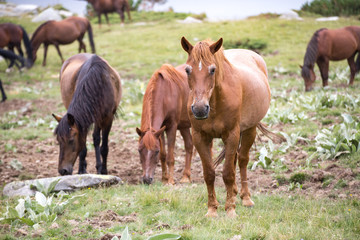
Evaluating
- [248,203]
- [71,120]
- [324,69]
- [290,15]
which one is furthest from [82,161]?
[290,15]

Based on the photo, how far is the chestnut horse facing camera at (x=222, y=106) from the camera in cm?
349

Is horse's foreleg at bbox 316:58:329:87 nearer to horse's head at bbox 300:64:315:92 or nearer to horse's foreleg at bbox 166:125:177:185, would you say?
horse's head at bbox 300:64:315:92

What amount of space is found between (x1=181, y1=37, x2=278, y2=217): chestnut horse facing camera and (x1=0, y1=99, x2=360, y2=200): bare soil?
0.95 meters

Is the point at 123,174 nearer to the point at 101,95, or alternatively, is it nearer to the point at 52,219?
the point at 101,95

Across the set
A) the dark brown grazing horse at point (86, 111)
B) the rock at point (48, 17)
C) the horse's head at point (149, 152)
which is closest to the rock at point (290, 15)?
the rock at point (48, 17)

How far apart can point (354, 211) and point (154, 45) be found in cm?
Answer: 1701

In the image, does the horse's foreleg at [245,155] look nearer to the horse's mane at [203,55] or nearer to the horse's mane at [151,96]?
the horse's mane at [203,55]

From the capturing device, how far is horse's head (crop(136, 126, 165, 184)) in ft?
17.1

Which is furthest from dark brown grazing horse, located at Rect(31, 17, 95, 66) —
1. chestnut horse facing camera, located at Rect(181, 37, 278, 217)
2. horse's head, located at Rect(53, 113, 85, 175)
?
chestnut horse facing camera, located at Rect(181, 37, 278, 217)

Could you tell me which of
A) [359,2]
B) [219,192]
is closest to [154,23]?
[359,2]

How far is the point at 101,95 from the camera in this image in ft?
20.0

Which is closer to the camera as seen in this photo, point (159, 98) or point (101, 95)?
point (159, 98)

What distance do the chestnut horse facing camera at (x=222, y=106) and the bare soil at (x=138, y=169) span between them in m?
0.95

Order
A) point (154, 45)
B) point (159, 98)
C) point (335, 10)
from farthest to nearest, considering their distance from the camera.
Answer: point (154, 45), point (335, 10), point (159, 98)
